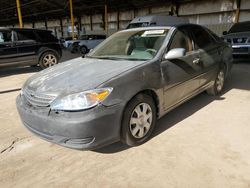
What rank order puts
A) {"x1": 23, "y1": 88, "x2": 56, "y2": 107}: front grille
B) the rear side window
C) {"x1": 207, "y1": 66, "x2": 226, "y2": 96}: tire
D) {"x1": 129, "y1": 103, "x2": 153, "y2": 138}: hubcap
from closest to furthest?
{"x1": 23, "y1": 88, "x2": 56, "y2": 107}: front grille → {"x1": 129, "y1": 103, "x2": 153, "y2": 138}: hubcap → {"x1": 207, "y1": 66, "x2": 226, "y2": 96}: tire → the rear side window

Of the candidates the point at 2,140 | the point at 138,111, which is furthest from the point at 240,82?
the point at 2,140

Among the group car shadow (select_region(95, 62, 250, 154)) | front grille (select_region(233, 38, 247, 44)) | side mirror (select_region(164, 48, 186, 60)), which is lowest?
car shadow (select_region(95, 62, 250, 154))

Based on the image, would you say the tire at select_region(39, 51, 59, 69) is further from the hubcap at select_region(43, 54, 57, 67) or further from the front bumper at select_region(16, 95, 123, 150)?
the front bumper at select_region(16, 95, 123, 150)

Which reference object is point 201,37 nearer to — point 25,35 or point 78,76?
point 78,76

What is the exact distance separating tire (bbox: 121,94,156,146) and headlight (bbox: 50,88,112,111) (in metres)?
0.37

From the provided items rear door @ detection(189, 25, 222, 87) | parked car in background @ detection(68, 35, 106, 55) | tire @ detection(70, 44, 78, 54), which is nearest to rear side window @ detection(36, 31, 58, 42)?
rear door @ detection(189, 25, 222, 87)

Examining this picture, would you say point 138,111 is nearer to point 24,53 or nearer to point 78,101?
point 78,101

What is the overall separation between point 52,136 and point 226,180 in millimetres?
1882

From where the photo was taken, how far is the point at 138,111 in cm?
283

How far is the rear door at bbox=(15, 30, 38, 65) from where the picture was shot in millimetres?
8078

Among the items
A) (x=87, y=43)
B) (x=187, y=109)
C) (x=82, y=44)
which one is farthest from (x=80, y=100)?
(x=87, y=43)

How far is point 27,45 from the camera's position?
8.23 metres

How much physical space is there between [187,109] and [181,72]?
3.16ft

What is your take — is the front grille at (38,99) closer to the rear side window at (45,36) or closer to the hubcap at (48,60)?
the hubcap at (48,60)
